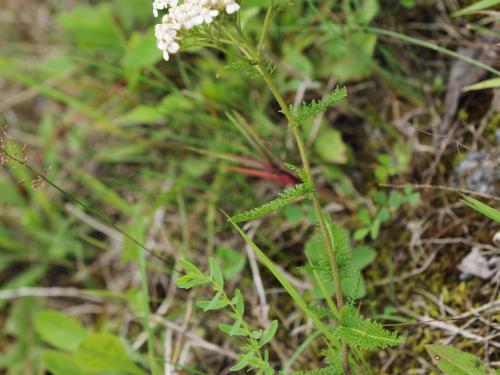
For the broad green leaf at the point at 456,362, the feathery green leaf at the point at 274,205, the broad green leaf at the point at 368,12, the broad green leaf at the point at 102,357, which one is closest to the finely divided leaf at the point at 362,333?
the broad green leaf at the point at 456,362

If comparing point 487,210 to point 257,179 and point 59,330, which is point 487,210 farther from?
point 59,330

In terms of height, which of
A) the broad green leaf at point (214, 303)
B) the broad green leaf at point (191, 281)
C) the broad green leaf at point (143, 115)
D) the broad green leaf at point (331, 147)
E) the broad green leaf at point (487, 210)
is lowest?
the broad green leaf at point (487, 210)

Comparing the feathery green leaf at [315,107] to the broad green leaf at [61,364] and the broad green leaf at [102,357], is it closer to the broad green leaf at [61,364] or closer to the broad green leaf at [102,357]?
the broad green leaf at [102,357]

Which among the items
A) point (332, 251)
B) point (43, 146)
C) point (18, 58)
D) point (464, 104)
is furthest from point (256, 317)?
point (18, 58)

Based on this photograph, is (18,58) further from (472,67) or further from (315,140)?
(472,67)

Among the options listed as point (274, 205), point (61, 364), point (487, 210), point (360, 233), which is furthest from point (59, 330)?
point (487, 210)

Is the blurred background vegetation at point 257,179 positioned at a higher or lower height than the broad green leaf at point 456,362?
higher
